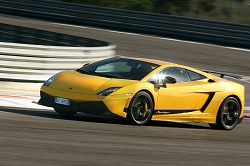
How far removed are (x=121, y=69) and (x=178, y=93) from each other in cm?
107

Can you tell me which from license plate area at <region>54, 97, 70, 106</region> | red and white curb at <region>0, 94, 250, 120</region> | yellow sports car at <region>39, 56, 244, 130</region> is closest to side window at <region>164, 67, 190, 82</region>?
yellow sports car at <region>39, 56, 244, 130</region>

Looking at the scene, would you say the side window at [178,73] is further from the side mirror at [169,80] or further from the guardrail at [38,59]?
the guardrail at [38,59]

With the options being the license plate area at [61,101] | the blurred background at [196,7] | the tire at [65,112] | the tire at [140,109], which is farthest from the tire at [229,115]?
the blurred background at [196,7]

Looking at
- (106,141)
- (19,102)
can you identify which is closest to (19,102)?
(19,102)

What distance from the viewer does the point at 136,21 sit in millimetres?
29125

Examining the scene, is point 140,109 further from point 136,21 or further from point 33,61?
point 136,21

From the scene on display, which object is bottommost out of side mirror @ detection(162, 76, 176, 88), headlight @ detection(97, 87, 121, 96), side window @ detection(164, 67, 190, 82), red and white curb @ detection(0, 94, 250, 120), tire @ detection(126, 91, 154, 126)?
red and white curb @ detection(0, 94, 250, 120)

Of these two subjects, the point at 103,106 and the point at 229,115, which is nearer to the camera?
the point at 103,106

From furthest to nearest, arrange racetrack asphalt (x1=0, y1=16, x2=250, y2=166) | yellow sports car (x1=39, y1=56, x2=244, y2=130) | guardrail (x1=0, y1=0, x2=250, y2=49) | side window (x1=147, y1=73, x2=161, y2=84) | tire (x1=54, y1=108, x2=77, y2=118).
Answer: guardrail (x1=0, y1=0, x2=250, y2=49)
side window (x1=147, y1=73, x2=161, y2=84)
tire (x1=54, y1=108, x2=77, y2=118)
yellow sports car (x1=39, y1=56, x2=244, y2=130)
racetrack asphalt (x1=0, y1=16, x2=250, y2=166)

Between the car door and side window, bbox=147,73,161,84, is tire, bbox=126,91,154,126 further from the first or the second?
side window, bbox=147,73,161,84

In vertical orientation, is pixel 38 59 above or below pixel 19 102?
above

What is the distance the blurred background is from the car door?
17.6m

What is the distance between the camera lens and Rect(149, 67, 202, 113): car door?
1095cm

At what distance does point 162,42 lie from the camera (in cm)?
2664
